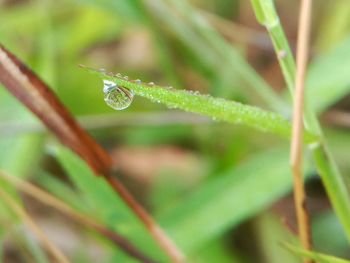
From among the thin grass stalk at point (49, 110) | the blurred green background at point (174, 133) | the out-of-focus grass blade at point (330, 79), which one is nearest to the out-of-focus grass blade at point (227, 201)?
the blurred green background at point (174, 133)

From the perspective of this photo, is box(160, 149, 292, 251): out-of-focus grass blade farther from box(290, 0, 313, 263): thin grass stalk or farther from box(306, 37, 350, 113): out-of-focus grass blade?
box(290, 0, 313, 263): thin grass stalk

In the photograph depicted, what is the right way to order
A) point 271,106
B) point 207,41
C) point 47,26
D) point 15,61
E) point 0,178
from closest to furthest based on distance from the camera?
point 15,61, point 0,178, point 271,106, point 207,41, point 47,26

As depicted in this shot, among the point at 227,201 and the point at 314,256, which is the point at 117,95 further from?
the point at 227,201

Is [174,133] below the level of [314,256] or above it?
above

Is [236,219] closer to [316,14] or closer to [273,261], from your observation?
[273,261]

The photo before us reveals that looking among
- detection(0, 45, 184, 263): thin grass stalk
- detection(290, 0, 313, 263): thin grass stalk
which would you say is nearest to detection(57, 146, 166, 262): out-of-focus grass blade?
detection(0, 45, 184, 263): thin grass stalk

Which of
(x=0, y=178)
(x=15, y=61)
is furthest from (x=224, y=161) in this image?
(x=15, y=61)

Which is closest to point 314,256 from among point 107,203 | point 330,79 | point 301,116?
point 301,116
